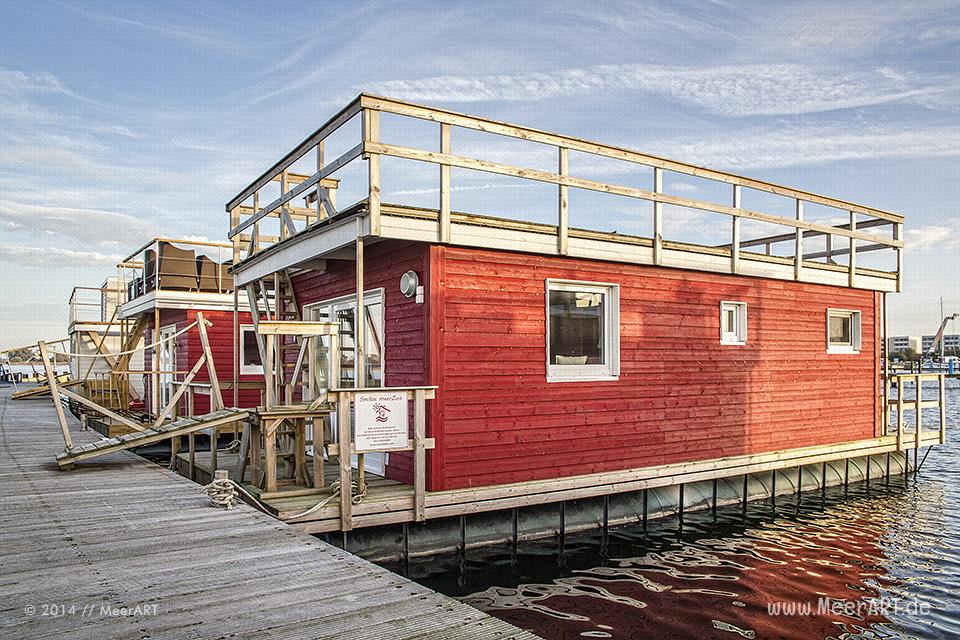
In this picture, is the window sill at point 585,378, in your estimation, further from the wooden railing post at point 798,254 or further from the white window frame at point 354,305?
the wooden railing post at point 798,254

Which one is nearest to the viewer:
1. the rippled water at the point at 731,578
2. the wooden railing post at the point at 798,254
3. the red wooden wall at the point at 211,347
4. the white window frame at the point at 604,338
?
the rippled water at the point at 731,578

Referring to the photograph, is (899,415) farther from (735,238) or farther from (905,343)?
(905,343)

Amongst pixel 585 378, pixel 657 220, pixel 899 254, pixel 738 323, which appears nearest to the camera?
pixel 585 378

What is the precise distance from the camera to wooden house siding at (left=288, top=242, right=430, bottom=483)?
27.2ft

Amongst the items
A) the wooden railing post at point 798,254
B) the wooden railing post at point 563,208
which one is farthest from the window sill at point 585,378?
the wooden railing post at point 798,254

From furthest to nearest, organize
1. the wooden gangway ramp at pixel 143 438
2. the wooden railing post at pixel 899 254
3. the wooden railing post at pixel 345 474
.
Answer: the wooden railing post at pixel 899 254
the wooden gangway ramp at pixel 143 438
the wooden railing post at pixel 345 474

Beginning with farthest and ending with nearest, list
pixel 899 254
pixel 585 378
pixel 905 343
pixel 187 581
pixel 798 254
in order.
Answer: pixel 905 343 < pixel 899 254 < pixel 798 254 < pixel 585 378 < pixel 187 581

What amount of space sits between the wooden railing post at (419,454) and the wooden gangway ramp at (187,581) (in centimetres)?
166

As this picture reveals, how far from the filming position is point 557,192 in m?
9.16

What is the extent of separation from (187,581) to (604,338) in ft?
20.9

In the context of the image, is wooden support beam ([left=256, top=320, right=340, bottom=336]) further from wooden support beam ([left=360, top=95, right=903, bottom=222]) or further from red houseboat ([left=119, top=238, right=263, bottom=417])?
red houseboat ([left=119, top=238, right=263, bottom=417])

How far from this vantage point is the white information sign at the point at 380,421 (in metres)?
A: 7.25

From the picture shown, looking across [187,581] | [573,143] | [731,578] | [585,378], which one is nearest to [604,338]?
[585,378]
